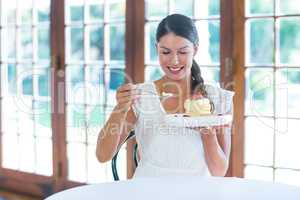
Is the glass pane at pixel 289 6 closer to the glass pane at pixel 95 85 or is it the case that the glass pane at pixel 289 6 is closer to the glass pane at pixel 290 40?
the glass pane at pixel 290 40

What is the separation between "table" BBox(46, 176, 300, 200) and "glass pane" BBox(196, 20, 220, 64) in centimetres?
140

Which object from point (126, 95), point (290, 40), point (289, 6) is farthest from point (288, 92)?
point (126, 95)

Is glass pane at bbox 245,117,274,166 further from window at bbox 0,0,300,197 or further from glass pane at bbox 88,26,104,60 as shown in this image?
glass pane at bbox 88,26,104,60

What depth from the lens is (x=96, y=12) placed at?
348cm

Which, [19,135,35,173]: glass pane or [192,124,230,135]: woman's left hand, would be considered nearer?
[192,124,230,135]: woman's left hand

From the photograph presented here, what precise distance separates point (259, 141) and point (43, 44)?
6.12 feet

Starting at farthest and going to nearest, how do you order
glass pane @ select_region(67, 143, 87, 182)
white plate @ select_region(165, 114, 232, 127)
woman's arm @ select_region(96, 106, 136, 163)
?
glass pane @ select_region(67, 143, 87, 182) < woman's arm @ select_region(96, 106, 136, 163) < white plate @ select_region(165, 114, 232, 127)

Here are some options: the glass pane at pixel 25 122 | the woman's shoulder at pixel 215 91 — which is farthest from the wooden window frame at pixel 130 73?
the woman's shoulder at pixel 215 91

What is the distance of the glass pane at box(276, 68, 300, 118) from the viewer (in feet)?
8.67

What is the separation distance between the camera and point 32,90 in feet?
12.8

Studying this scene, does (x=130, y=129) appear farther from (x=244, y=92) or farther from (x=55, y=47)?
(x=55, y=47)

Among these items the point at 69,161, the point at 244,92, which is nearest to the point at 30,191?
the point at 69,161

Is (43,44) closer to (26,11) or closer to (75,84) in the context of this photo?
(26,11)

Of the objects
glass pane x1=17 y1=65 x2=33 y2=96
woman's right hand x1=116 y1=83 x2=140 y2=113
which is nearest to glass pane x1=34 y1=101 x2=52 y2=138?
glass pane x1=17 y1=65 x2=33 y2=96
